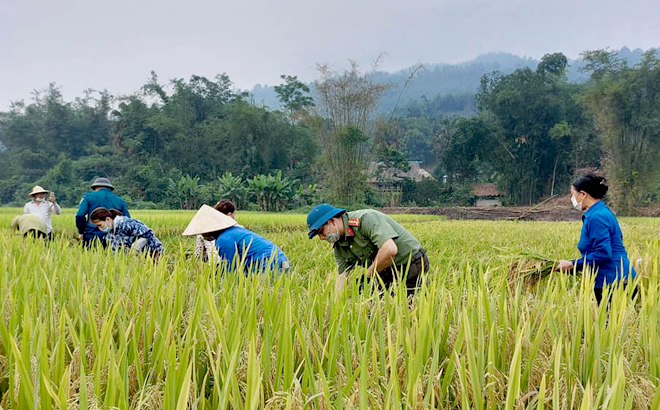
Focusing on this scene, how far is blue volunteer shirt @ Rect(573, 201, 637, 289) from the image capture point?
9.27 ft

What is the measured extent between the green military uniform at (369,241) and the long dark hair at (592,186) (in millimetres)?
1143

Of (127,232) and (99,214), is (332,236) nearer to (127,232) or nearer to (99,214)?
(127,232)

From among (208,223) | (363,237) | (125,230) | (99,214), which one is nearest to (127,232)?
(125,230)

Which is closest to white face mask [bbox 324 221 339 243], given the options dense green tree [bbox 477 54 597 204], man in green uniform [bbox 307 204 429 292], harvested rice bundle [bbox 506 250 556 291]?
man in green uniform [bbox 307 204 429 292]

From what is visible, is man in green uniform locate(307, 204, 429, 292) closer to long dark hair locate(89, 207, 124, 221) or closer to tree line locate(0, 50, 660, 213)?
long dark hair locate(89, 207, 124, 221)

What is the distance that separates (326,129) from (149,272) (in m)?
21.1

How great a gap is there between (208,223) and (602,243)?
2.64 m

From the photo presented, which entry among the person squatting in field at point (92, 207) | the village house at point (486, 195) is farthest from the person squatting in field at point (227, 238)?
the village house at point (486, 195)

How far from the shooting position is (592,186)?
9.51 feet

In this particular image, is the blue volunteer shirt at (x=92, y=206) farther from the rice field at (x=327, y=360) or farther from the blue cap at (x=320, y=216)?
the rice field at (x=327, y=360)

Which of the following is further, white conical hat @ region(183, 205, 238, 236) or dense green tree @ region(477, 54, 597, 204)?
dense green tree @ region(477, 54, 597, 204)

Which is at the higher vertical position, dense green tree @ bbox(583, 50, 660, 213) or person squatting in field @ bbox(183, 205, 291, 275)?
dense green tree @ bbox(583, 50, 660, 213)

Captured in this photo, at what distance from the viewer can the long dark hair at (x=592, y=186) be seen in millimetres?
2889

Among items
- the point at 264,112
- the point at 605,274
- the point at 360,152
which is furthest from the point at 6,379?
the point at 264,112
